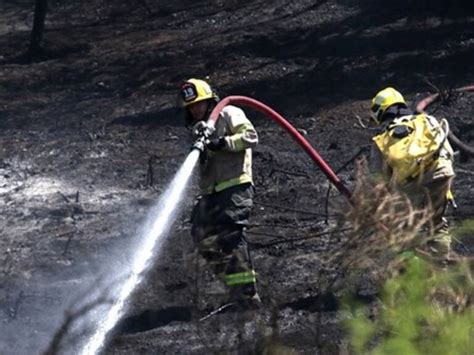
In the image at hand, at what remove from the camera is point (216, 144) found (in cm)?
808

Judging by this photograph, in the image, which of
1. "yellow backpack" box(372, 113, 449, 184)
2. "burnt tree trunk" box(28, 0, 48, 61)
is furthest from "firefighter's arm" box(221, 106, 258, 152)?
"burnt tree trunk" box(28, 0, 48, 61)

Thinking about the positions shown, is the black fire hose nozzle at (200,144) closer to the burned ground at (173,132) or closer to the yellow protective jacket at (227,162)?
the yellow protective jacket at (227,162)

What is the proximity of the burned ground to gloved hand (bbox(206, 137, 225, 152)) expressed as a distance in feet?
2.32

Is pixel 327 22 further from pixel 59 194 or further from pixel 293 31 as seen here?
pixel 59 194

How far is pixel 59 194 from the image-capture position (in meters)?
11.5

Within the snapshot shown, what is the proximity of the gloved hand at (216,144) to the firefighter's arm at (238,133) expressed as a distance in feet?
0.09

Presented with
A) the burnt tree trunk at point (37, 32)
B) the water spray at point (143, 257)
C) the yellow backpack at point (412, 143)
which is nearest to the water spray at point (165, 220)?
the water spray at point (143, 257)

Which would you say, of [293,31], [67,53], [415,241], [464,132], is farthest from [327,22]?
[415,241]

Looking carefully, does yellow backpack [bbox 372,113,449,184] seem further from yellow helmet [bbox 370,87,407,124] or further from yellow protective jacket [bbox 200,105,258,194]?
yellow protective jacket [bbox 200,105,258,194]

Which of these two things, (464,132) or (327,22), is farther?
(327,22)

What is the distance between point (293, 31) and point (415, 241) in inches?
480

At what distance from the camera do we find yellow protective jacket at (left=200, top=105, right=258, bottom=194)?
8266mm

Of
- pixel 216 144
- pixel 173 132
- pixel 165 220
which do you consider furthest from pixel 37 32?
pixel 216 144

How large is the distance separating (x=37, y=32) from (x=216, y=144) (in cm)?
907
